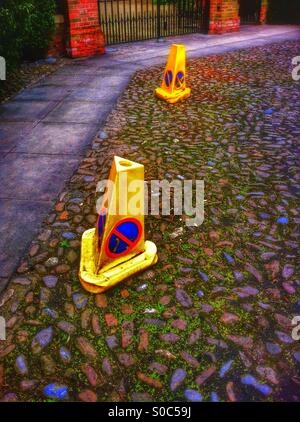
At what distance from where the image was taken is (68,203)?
377 centimetres

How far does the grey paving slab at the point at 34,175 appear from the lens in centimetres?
390

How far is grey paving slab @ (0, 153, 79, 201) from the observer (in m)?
3.90

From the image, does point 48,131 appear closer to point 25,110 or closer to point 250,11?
point 25,110

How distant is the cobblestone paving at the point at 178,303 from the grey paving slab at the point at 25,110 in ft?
6.45

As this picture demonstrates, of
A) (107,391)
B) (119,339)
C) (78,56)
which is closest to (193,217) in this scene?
(119,339)

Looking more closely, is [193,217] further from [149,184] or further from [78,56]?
[78,56]

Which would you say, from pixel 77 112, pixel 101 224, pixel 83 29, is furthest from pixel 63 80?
pixel 101 224

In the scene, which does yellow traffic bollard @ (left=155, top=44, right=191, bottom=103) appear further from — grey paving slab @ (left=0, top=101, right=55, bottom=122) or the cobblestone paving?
the cobblestone paving

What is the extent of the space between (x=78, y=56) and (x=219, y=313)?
9.43 m

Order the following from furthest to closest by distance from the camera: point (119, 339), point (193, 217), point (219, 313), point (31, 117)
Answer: point (31, 117)
point (193, 217)
point (219, 313)
point (119, 339)

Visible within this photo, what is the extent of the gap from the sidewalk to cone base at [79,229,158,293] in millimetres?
597

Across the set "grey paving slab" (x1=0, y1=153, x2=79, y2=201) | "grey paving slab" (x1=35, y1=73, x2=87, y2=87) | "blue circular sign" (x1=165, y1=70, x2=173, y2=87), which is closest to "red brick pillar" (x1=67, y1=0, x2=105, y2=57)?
"grey paving slab" (x1=35, y1=73, x2=87, y2=87)
